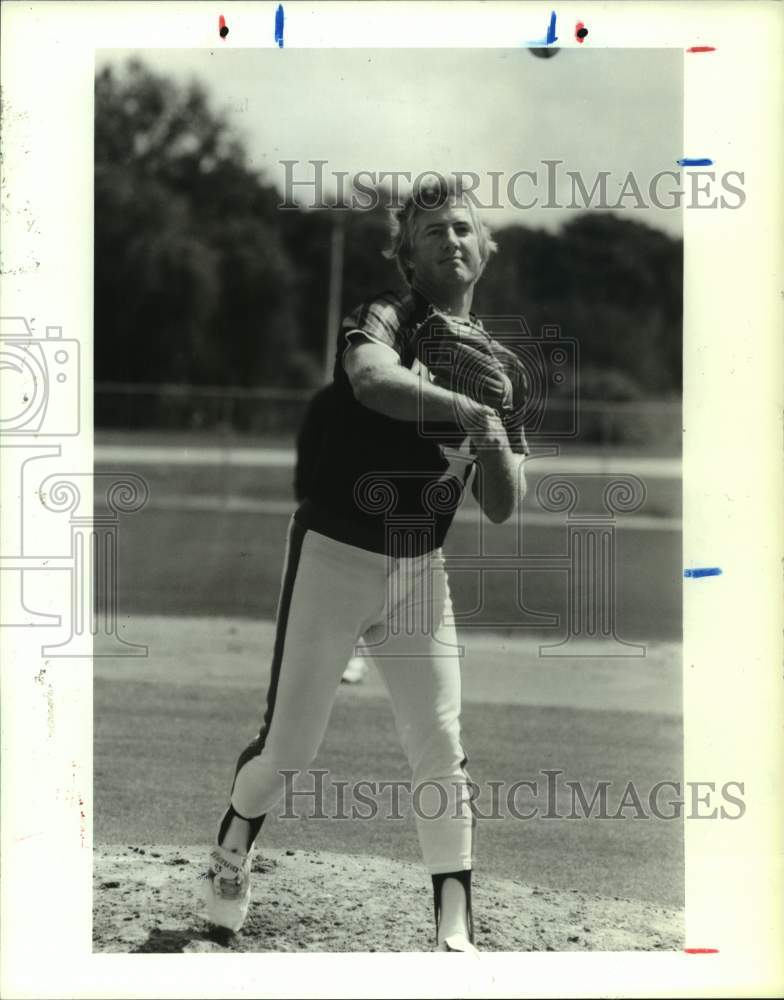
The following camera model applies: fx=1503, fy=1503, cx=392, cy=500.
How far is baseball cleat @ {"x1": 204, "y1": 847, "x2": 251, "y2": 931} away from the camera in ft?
13.3

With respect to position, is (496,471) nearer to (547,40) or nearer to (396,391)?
(396,391)

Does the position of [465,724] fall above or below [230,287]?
below

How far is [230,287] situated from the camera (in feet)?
132

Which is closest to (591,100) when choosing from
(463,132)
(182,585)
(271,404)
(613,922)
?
(463,132)

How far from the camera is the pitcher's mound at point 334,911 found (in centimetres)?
400

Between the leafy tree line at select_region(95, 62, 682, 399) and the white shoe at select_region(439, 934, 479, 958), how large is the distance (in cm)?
2913

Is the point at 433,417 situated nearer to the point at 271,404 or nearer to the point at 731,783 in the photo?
the point at 731,783

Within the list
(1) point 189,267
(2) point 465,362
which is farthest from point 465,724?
(1) point 189,267

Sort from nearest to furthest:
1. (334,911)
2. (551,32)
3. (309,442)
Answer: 1. (551,32)
2. (334,911)
3. (309,442)

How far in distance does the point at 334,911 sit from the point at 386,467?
130 centimetres

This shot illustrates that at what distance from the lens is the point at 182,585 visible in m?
11.7

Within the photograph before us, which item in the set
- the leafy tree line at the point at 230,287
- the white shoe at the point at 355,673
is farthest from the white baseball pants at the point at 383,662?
the leafy tree line at the point at 230,287

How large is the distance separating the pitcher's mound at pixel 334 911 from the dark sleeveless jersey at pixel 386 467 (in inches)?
42.0

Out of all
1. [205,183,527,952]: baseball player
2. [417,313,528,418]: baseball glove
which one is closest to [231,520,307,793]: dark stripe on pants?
[205,183,527,952]: baseball player
